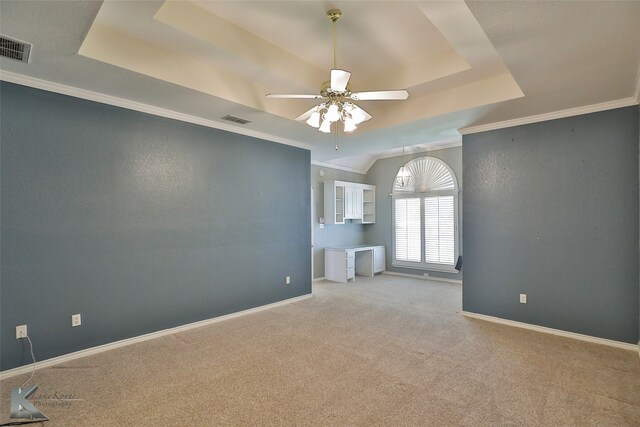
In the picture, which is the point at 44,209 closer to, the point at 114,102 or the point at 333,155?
the point at 114,102

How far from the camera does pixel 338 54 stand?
3.42 meters

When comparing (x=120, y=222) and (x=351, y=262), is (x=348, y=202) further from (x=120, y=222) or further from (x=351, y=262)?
(x=120, y=222)

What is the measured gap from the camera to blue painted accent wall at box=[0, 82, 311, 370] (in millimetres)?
2898

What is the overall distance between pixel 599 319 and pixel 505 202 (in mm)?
1640

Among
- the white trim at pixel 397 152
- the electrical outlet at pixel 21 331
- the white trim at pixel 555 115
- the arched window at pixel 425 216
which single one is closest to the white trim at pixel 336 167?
the white trim at pixel 397 152

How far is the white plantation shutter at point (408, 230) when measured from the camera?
288 inches

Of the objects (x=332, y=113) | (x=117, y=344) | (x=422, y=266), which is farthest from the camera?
(x=422, y=266)

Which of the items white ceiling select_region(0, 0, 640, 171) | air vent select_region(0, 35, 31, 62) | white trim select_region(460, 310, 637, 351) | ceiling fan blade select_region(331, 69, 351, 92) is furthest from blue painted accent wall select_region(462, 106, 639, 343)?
air vent select_region(0, 35, 31, 62)

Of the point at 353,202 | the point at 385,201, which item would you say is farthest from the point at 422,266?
the point at 353,202

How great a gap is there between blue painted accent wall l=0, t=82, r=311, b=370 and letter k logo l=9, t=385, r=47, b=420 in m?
0.57

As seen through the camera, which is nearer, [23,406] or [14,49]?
[23,406]

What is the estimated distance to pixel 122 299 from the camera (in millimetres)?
3469

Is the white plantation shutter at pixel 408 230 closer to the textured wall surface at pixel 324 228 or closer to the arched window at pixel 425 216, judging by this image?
the arched window at pixel 425 216

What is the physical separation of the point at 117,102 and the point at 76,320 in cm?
232
